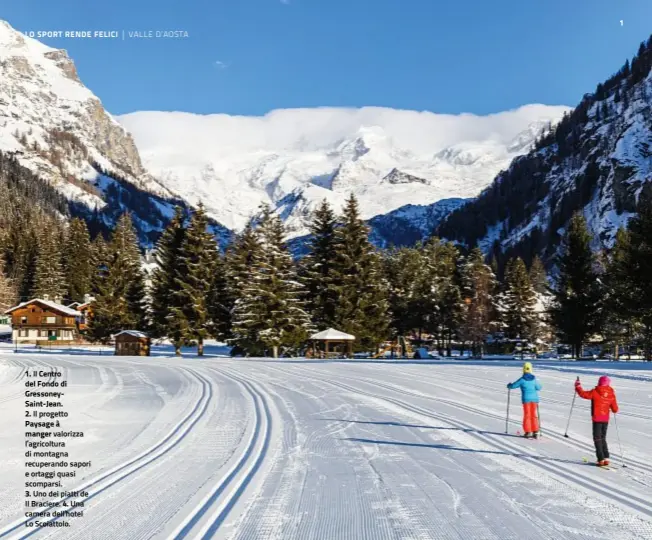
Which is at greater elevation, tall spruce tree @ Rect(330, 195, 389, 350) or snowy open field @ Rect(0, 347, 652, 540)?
tall spruce tree @ Rect(330, 195, 389, 350)

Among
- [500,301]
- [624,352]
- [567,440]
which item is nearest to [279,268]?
[500,301]

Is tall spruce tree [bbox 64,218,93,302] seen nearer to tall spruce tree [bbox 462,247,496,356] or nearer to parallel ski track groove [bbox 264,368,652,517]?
tall spruce tree [bbox 462,247,496,356]

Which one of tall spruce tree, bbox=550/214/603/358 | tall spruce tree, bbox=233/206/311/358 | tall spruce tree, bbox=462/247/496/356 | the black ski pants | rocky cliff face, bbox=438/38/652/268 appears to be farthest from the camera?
rocky cliff face, bbox=438/38/652/268

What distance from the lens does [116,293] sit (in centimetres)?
6631

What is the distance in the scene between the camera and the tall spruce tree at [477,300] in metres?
59.0

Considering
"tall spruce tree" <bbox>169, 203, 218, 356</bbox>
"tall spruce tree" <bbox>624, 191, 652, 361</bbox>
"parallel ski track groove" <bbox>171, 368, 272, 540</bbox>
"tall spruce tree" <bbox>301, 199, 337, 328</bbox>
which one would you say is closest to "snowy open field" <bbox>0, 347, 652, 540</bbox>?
"parallel ski track groove" <bbox>171, 368, 272, 540</bbox>

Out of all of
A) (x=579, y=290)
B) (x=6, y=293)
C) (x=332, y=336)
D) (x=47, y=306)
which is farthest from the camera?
(x=6, y=293)

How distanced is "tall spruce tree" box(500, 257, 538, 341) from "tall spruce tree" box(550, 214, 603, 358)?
14350 millimetres

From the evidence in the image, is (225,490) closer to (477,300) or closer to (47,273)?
(477,300)

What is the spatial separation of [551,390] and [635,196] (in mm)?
141028

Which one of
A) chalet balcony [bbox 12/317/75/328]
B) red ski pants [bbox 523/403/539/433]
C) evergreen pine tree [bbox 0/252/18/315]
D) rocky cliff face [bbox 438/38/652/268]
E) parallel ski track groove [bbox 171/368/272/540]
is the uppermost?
rocky cliff face [bbox 438/38/652/268]

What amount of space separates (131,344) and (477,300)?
34.0 meters

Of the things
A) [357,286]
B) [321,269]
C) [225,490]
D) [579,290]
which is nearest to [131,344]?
[321,269]

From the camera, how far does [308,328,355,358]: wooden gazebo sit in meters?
45.7
